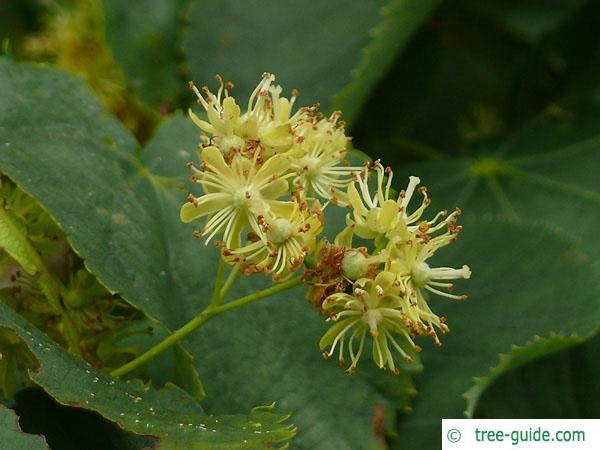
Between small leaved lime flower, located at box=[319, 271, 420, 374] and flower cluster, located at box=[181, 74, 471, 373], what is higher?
flower cluster, located at box=[181, 74, 471, 373]

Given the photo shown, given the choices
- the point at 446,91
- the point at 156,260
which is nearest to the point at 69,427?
the point at 156,260

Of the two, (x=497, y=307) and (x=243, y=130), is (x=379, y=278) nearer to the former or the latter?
(x=243, y=130)

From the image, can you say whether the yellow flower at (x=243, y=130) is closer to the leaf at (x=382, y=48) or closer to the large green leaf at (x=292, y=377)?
the large green leaf at (x=292, y=377)

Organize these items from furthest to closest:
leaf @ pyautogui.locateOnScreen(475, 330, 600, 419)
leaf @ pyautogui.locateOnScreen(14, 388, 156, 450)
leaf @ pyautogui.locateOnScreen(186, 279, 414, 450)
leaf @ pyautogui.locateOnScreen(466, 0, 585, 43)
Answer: leaf @ pyautogui.locateOnScreen(466, 0, 585, 43) → leaf @ pyautogui.locateOnScreen(475, 330, 600, 419) → leaf @ pyautogui.locateOnScreen(186, 279, 414, 450) → leaf @ pyautogui.locateOnScreen(14, 388, 156, 450)

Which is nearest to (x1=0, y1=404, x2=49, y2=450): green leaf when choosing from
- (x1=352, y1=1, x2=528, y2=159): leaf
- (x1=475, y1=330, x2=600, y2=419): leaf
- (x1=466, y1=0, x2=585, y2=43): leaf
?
(x1=475, y1=330, x2=600, y2=419): leaf

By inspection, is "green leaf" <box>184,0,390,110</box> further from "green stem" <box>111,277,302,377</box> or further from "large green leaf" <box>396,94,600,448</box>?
"green stem" <box>111,277,302,377</box>
